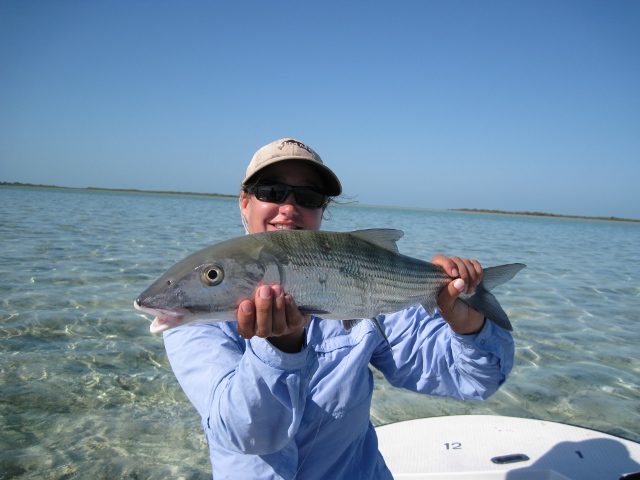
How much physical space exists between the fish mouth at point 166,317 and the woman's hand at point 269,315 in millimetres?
257

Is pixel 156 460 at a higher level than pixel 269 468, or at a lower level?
lower

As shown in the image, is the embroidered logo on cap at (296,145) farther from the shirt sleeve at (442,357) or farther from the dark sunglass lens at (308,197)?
the shirt sleeve at (442,357)

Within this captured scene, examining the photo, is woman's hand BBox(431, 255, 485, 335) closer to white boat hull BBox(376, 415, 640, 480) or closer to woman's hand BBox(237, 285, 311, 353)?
woman's hand BBox(237, 285, 311, 353)

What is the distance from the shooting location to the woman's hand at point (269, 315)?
202cm

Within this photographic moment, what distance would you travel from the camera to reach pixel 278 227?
302 cm

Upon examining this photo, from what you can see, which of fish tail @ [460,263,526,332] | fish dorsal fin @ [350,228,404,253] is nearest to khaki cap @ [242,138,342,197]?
fish dorsal fin @ [350,228,404,253]

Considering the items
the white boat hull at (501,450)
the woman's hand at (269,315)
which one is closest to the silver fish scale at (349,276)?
the woman's hand at (269,315)

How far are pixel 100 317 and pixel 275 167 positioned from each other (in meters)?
6.65

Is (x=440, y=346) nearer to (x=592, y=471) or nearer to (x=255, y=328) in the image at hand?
(x=255, y=328)

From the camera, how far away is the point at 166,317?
1.97m

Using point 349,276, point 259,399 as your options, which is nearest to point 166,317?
point 259,399

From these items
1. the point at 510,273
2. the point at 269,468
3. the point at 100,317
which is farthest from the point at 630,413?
the point at 100,317

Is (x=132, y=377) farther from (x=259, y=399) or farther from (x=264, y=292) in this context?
(x=264, y=292)

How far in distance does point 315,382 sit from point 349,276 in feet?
2.23
